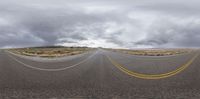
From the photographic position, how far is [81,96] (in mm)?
15359

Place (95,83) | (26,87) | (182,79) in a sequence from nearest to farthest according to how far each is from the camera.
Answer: (26,87) → (95,83) → (182,79)

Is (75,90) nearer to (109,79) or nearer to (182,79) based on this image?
(109,79)

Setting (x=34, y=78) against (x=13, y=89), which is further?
(x=34, y=78)

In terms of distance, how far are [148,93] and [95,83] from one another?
415 cm

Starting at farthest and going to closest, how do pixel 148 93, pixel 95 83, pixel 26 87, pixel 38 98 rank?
1. pixel 95 83
2. pixel 26 87
3. pixel 148 93
4. pixel 38 98

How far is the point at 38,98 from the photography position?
14.7 metres

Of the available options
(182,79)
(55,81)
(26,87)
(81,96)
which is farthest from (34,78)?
(182,79)

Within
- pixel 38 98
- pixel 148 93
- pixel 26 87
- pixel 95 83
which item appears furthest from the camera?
pixel 95 83

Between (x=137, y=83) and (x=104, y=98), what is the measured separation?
5.70m

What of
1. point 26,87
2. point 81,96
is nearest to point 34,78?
point 26,87

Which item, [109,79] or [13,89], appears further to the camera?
[109,79]

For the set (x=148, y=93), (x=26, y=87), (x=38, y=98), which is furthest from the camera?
(x=26, y=87)

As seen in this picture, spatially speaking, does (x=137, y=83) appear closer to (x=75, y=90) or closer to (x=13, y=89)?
(x=75, y=90)

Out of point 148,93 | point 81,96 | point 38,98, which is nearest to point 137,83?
point 148,93
